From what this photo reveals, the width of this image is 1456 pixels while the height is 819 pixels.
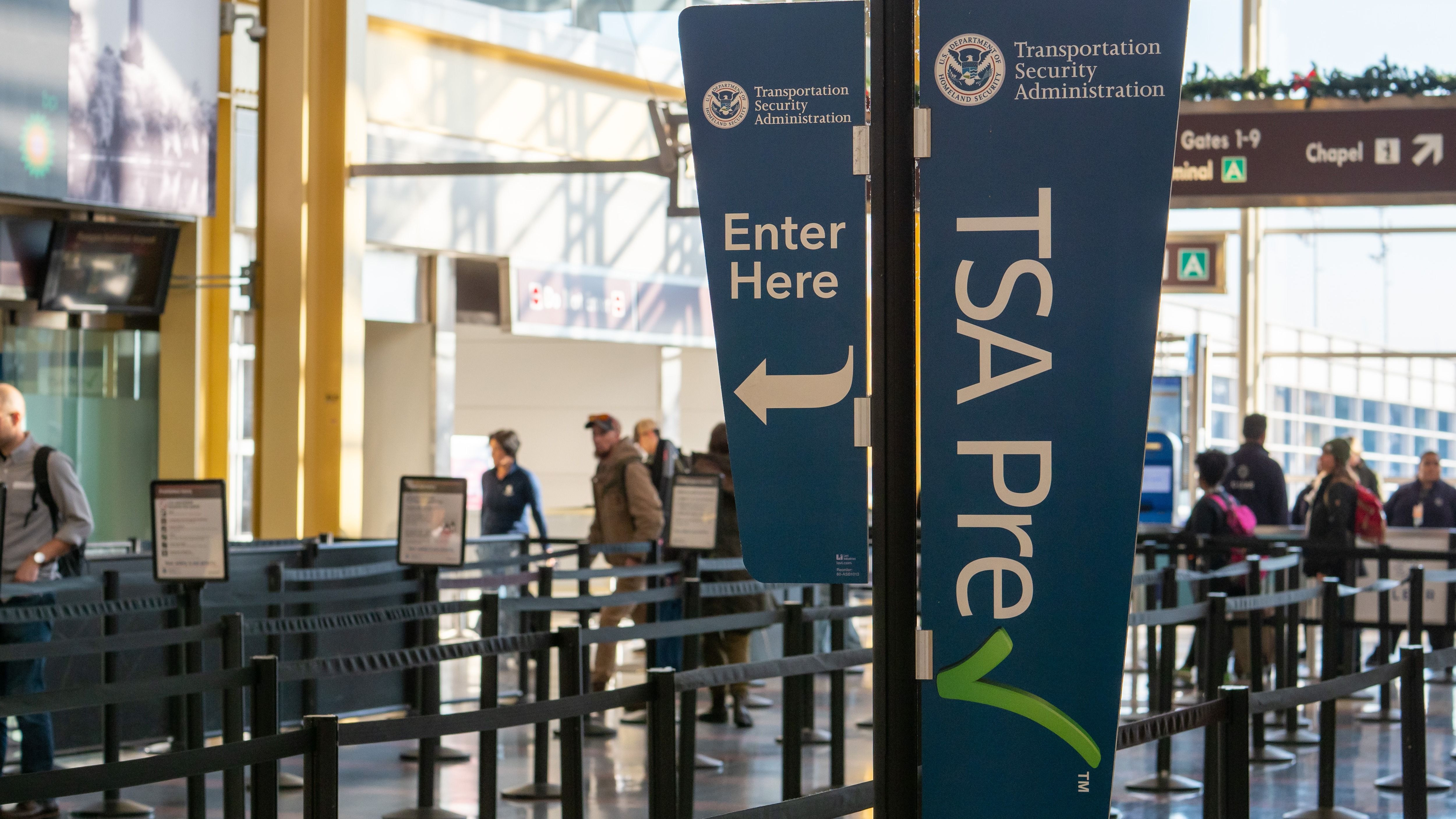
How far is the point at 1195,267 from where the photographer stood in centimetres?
1479

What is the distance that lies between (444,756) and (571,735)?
3720mm

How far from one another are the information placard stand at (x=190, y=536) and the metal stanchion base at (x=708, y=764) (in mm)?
2444

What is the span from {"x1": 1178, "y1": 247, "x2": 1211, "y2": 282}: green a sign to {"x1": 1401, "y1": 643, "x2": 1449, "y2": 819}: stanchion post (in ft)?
30.7

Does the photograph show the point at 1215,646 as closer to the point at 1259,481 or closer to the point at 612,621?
the point at 612,621

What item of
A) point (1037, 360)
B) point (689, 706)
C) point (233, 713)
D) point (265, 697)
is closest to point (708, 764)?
point (689, 706)

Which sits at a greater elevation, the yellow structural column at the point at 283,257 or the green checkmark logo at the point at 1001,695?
the yellow structural column at the point at 283,257

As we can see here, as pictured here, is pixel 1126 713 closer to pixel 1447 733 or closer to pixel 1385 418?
pixel 1447 733

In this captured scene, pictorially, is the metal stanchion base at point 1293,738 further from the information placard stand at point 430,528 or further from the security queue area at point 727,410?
the information placard stand at point 430,528

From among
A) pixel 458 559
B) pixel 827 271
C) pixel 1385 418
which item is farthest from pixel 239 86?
pixel 1385 418

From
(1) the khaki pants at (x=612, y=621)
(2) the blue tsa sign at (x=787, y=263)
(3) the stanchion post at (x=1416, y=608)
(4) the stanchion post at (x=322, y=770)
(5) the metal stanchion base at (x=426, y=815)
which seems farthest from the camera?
(1) the khaki pants at (x=612, y=621)

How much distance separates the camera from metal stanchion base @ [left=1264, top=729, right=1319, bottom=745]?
9.04m

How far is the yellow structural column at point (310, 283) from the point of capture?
13.5m

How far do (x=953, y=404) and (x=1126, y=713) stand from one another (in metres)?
7.29

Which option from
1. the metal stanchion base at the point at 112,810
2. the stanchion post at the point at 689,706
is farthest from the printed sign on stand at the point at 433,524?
the metal stanchion base at the point at 112,810
